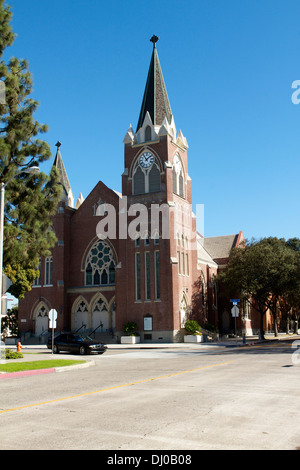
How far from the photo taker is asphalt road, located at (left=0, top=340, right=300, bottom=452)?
6.41m

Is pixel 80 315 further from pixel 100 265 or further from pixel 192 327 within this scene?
pixel 192 327

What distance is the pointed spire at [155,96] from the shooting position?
1900 inches

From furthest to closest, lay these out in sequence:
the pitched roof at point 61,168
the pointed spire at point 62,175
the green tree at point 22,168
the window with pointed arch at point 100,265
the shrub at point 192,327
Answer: the pitched roof at point 61,168 → the pointed spire at point 62,175 → the window with pointed arch at point 100,265 → the shrub at point 192,327 → the green tree at point 22,168

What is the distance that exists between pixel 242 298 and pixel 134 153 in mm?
18412

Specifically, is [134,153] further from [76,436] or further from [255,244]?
[76,436]

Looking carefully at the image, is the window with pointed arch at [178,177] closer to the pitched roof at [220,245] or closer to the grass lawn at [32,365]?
the pitched roof at [220,245]

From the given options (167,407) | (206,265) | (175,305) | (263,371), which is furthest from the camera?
(206,265)

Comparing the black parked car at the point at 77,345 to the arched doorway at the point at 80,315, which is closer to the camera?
the black parked car at the point at 77,345

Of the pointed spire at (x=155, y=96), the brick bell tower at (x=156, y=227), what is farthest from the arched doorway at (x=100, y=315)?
the pointed spire at (x=155, y=96)

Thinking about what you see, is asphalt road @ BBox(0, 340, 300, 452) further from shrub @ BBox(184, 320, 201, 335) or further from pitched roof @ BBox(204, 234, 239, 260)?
pitched roof @ BBox(204, 234, 239, 260)

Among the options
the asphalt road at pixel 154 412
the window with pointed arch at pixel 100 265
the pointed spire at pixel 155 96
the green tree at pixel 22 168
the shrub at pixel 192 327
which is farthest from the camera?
the pointed spire at pixel 155 96

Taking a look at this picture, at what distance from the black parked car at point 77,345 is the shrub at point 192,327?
14.3 meters

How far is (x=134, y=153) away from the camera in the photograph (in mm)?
47281
